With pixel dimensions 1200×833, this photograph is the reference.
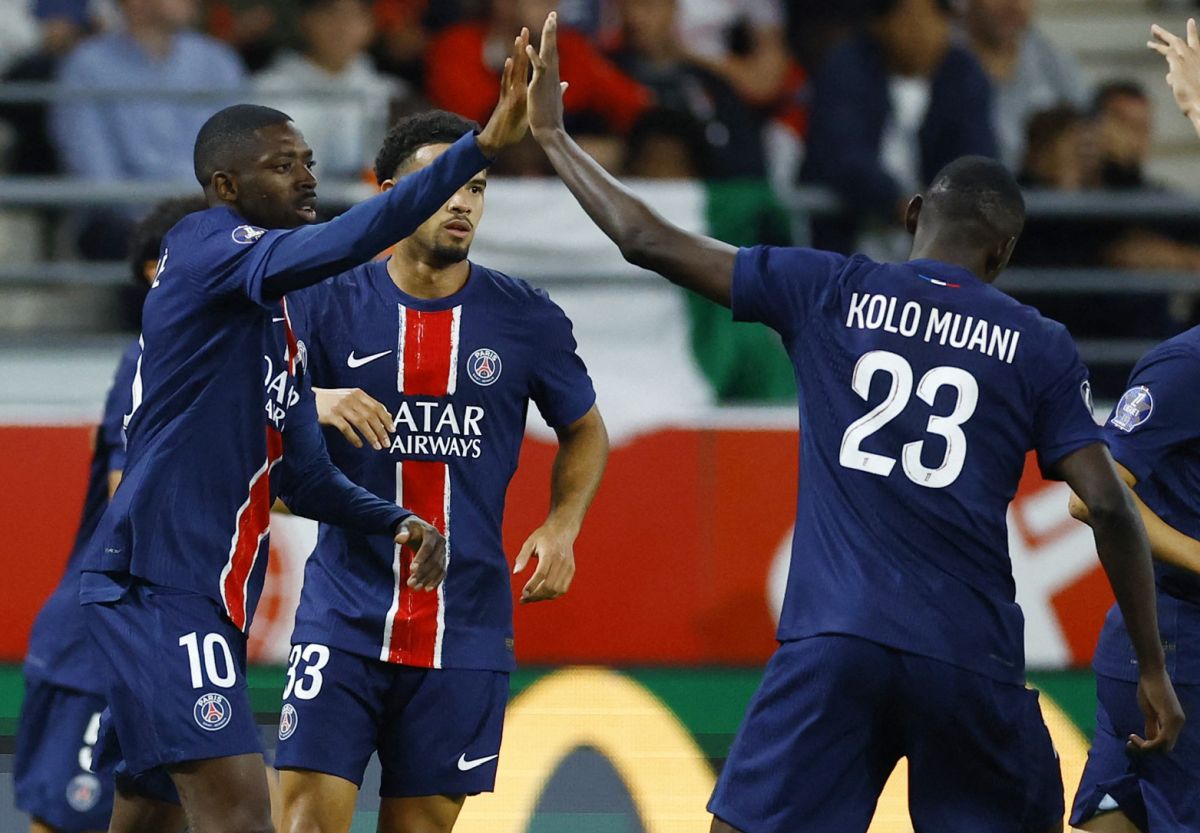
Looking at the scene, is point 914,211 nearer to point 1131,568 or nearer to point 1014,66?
point 1131,568

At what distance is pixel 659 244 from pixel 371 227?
2.22ft

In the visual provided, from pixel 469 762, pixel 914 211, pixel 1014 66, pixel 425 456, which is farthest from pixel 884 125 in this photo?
pixel 469 762

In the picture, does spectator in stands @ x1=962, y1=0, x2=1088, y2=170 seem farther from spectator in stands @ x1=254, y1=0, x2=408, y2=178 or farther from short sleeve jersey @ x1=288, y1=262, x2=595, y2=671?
short sleeve jersey @ x1=288, y1=262, x2=595, y2=671

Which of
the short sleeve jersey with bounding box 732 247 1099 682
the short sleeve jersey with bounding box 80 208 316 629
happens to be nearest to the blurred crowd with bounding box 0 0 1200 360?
the short sleeve jersey with bounding box 80 208 316 629

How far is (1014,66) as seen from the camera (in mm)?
10164

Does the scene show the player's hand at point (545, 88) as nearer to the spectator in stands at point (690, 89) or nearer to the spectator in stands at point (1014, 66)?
the spectator in stands at point (690, 89)

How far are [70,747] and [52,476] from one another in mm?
2421

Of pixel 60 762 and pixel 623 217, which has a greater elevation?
pixel 623 217

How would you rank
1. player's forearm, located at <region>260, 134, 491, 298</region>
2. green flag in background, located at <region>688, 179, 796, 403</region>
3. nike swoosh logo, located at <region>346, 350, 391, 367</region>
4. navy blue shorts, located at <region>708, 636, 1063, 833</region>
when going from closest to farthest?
player's forearm, located at <region>260, 134, 491, 298</region> → navy blue shorts, located at <region>708, 636, 1063, 833</region> → nike swoosh logo, located at <region>346, 350, 391, 367</region> → green flag in background, located at <region>688, 179, 796, 403</region>

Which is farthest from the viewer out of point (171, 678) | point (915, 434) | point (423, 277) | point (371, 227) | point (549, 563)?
point (423, 277)

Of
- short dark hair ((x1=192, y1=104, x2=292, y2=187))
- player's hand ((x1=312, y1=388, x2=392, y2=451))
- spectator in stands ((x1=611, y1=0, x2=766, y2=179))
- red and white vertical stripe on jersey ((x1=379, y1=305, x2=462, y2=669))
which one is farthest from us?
spectator in stands ((x1=611, y1=0, x2=766, y2=179))

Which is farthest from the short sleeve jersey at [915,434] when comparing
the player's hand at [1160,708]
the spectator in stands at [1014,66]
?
the spectator in stands at [1014,66]

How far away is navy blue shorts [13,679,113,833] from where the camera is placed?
Result: 5.86 metres

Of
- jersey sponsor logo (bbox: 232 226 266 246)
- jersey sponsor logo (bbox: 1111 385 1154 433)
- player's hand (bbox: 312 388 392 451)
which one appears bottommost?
player's hand (bbox: 312 388 392 451)
